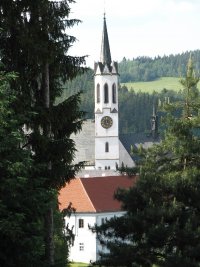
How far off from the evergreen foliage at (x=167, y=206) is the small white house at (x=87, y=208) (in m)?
32.5

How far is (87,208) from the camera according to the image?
58281 mm

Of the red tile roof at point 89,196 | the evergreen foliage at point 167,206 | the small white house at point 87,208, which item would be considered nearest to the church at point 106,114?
the red tile roof at point 89,196

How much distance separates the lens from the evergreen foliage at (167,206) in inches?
866

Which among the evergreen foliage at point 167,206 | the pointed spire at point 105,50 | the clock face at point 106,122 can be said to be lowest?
the clock face at point 106,122

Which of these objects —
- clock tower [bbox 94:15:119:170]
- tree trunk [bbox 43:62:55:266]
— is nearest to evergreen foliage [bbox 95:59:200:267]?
tree trunk [bbox 43:62:55:266]

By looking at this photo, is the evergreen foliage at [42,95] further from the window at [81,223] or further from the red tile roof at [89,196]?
the window at [81,223]

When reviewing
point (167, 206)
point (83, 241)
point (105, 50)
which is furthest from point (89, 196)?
point (105, 50)

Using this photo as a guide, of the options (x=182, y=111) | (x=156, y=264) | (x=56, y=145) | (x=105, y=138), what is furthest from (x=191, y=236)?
(x=105, y=138)

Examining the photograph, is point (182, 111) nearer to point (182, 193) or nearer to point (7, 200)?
point (182, 193)

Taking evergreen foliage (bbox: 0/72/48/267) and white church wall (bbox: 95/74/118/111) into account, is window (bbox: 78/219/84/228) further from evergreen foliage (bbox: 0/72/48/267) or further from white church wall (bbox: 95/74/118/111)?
evergreen foliage (bbox: 0/72/48/267)

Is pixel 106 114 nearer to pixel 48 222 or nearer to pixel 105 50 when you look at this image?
pixel 105 50

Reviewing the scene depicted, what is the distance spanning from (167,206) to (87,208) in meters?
35.5

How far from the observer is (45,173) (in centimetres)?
1611

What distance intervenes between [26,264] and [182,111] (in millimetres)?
12840
